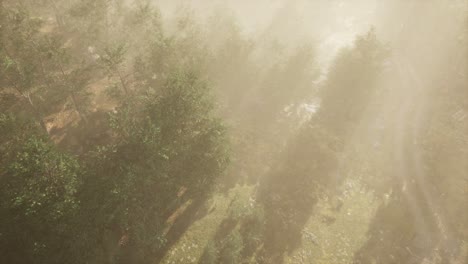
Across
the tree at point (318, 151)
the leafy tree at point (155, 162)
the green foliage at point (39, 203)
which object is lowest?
the green foliage at point (39, 203)

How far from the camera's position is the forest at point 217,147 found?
23.2m

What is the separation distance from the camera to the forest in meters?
23.2

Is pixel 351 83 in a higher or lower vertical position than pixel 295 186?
higher

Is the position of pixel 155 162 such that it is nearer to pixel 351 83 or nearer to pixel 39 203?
pixel 39 203

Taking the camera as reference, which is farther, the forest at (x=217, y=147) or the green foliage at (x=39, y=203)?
the forest at (x=217, y=147)

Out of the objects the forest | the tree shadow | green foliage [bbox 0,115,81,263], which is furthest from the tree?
green foliage [bbox 0,115,81,263]

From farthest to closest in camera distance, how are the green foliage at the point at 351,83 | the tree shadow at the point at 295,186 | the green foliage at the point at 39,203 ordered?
1. the green foliage at the point at 351,83
2. the tree shadow at the point at 295,186
3. the green foliage at the point at 39,203

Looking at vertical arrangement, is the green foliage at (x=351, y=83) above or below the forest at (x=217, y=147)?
above

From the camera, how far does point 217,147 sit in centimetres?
2844

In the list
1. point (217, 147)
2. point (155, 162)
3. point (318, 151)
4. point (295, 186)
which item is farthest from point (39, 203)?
point (318, 151)

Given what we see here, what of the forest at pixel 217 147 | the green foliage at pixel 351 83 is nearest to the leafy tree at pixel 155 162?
the forest at pixel 217 147

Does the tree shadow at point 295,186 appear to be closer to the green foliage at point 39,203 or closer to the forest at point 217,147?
the forest at point 217,147

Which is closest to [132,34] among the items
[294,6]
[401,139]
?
[401,139]

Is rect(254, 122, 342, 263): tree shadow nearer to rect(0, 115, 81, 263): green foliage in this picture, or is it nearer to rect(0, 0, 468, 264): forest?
rect(0, 0, 468, 264): forest
